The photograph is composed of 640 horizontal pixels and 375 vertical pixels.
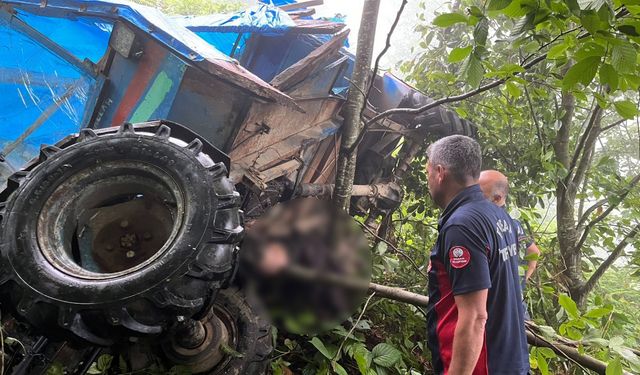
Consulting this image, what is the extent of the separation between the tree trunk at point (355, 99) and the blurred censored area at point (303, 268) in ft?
2.79

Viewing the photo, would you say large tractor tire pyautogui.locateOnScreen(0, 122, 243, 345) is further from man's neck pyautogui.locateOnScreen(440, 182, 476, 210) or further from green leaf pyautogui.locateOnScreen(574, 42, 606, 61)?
green leaf pyautogui.locateOnScreen(574, 42, 606, 61)

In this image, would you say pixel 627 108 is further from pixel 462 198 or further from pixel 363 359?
pixel 363 359

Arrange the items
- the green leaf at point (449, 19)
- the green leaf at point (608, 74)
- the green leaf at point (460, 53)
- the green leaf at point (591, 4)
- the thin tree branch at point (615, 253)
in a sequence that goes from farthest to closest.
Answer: the thin tree branch at point (615, 253)
the green leaf at point (460, 53)
the green leaf at point (449, 19)
the green leaf at point (608, 74)
the green leaf at point (591, 4)

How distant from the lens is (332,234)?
2586 mm

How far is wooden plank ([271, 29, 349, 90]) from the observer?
118 inches

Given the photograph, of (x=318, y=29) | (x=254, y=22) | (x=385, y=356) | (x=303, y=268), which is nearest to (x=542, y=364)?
(x=385, y=356)

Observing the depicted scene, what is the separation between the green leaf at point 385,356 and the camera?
234 cm

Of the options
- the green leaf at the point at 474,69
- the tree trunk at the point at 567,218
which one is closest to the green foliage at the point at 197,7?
the tree trunk at the point at 567,218

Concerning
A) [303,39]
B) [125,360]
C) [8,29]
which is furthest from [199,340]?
[8,29]

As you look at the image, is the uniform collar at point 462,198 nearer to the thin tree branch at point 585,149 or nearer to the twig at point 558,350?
the twig at point 558,350

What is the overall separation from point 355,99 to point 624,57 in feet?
8.95

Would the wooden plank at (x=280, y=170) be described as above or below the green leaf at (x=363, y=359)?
above

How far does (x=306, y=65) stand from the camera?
311cm

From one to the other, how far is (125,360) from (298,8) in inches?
Result: 155
